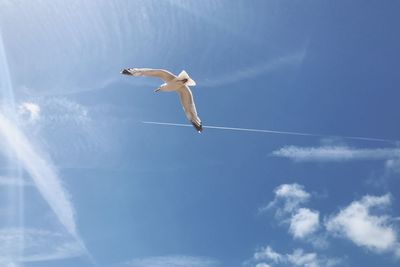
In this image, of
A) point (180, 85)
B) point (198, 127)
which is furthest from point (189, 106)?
point (180, 85)

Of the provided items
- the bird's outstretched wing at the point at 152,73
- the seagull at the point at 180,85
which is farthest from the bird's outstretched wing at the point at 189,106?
the bird's outstretched wing at the point at 152,73

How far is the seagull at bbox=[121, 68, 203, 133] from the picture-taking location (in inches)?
368

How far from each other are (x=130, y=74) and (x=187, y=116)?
1697 millimetres

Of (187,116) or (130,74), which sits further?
(187,116)

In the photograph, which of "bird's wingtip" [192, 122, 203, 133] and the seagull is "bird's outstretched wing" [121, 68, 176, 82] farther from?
"bird's wingtip" [192, 122, 203, 133]

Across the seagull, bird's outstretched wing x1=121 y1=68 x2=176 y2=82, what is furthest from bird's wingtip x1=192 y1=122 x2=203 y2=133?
bird's outstretched wing x1=121 y1=68 x2=176 y2=82

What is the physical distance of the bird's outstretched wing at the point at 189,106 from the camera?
10.1 m

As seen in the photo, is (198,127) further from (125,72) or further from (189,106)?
(125,72)

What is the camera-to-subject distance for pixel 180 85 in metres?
9.82

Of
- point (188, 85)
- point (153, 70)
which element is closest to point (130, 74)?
point (153, 70)

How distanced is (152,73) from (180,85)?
616 millimetres

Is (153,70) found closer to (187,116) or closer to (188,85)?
(188,85)

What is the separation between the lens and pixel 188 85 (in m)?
9.81

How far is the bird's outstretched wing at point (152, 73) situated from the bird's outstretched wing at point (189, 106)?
438 millimetres
